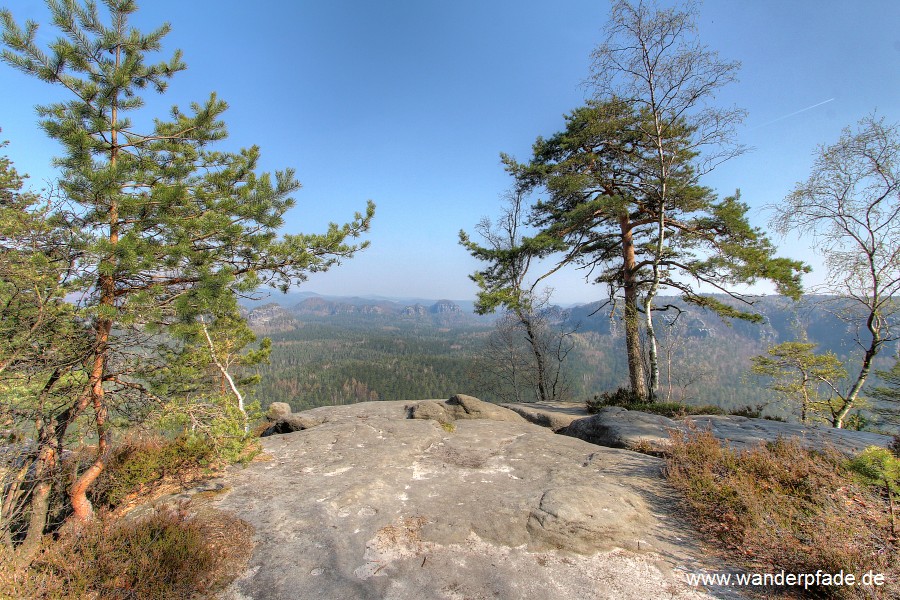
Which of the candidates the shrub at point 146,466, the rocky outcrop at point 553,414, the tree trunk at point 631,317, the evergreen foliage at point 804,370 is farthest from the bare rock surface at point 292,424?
the evergreen foliage at point 804,370

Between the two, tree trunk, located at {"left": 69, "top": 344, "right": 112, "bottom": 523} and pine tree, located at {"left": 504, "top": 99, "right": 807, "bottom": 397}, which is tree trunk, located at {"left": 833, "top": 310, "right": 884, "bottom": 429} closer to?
pine tree, located at {"left": 504, "top": 99, "right": 807, "bottom": 397}

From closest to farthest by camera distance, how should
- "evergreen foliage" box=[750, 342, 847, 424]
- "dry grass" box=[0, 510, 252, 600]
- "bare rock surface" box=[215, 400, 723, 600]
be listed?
"dry grass" box=[0, 510, 252, 600], "bare rock surface" box=[215, 400, 723, 600], "evergreen foliage" box=[750, 342, 847, 424]

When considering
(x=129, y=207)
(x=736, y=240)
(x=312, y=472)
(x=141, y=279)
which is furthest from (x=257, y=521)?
(x=736, y=240)

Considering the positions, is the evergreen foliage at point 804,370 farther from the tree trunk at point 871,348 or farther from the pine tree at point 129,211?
the pine tree at point 129,211

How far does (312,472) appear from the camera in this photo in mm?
6621

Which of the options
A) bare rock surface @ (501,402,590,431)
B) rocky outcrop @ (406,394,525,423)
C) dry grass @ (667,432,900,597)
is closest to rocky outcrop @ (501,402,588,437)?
bare rock surface @ (501,402,590,431)

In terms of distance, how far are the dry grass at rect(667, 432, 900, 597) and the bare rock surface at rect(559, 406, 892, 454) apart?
4.22 feet

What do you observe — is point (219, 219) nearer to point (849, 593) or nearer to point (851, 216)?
point (849, 593)

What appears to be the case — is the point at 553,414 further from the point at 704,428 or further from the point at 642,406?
the point at 704,428

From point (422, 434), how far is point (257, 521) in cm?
440

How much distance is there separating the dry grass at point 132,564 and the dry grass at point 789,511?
5.95m

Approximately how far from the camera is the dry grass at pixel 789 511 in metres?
3.38

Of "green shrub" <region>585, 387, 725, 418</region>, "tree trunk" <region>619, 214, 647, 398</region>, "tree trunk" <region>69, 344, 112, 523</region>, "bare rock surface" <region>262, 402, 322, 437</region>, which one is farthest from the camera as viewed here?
"tree trunk" <region>619, 214, 647, 398</region>

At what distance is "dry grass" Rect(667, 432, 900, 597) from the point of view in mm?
3383
